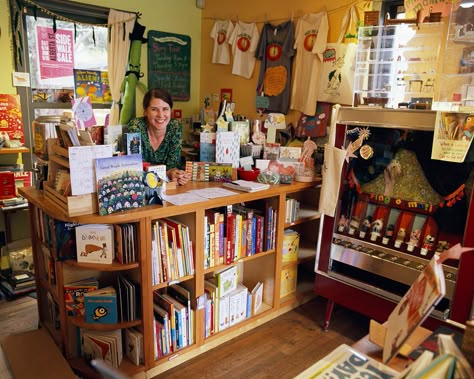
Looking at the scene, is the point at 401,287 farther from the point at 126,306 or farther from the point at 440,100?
the point at 126,306

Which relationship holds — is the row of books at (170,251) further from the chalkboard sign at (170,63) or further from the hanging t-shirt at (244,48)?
the chalkboard sign at (170,63)

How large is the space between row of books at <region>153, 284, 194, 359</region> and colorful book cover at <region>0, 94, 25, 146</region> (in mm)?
1966

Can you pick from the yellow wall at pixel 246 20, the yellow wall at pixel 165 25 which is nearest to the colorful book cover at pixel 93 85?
the yellow wall at pixel 165 25

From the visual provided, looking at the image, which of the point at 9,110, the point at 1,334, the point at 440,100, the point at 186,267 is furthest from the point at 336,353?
the point at 9,110

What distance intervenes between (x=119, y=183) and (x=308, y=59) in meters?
2.14

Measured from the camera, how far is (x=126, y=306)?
2043 mm

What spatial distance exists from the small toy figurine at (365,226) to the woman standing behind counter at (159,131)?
1.15 meters

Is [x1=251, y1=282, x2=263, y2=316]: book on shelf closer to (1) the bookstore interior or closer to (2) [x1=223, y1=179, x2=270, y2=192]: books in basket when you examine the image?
(1) the bookstore interior

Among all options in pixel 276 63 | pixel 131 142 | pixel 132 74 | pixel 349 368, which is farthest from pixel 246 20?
pixel 349 368

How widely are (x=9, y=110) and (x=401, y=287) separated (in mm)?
3218

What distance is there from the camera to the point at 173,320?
219 centimetres

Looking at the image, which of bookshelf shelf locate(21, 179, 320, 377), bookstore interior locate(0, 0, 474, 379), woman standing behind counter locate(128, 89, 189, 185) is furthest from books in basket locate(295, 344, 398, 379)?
woman standing behind counter locate(128, 89, 189, 185)

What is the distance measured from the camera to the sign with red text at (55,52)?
3439mm

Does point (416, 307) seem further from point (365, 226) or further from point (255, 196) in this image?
point (365, 226)
